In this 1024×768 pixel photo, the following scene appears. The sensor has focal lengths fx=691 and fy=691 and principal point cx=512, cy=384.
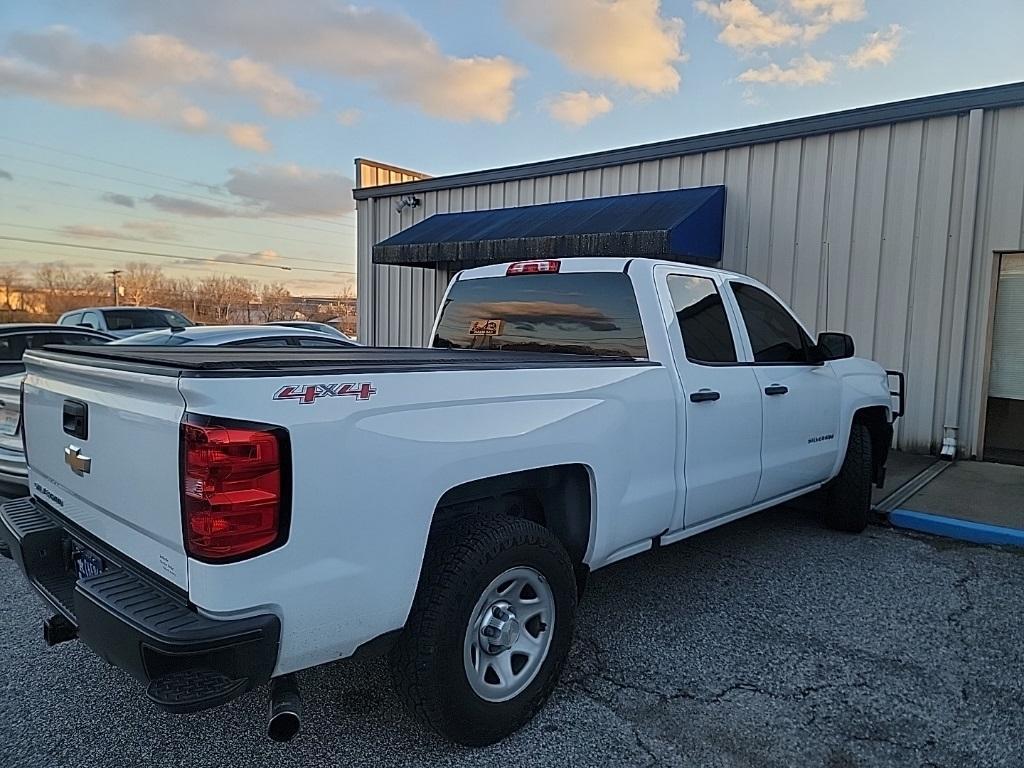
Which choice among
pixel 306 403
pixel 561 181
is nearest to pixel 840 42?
pixel 561 181

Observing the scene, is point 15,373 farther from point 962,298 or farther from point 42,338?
point 962,298

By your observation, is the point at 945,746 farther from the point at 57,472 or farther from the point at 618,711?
the point at 57,472

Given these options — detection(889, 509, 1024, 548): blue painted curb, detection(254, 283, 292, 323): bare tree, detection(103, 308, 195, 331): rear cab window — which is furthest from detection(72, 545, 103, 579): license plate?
detection(254, 283, 292, 323): bare tree

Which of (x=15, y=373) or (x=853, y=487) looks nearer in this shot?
(x=853, y=487)

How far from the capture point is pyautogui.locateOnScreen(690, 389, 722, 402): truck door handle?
3.70 metres

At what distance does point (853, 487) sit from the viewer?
5.39 meters

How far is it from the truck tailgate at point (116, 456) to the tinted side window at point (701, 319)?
265 centimetres

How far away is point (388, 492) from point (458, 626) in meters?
0.60

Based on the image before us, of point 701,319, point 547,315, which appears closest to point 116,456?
point 547,315

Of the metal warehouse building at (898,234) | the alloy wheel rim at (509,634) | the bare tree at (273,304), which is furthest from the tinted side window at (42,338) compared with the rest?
the bare tree at (273,304)

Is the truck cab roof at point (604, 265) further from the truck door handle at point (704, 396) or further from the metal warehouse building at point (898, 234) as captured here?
the metal warehouse building at point (898, 234)

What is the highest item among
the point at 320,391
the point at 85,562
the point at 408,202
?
the point at 408,202

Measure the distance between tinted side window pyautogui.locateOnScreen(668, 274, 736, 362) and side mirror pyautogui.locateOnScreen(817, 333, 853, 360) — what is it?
3.19 feet

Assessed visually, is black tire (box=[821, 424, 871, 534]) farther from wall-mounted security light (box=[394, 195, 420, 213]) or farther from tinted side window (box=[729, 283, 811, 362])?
wall-mounted security light (box=[394, 195, 420, 213])
